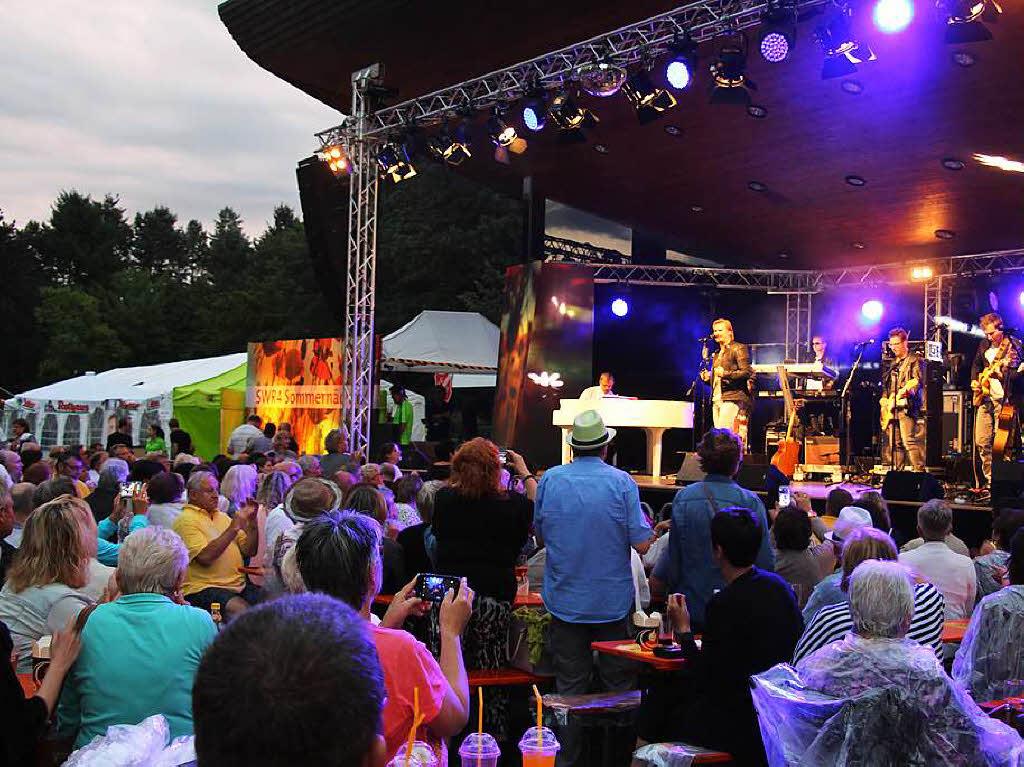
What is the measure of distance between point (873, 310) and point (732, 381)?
3.98 m

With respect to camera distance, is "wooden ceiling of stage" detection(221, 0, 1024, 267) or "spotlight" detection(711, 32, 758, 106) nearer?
"spotlight" detection(711, 32, 758, 106)

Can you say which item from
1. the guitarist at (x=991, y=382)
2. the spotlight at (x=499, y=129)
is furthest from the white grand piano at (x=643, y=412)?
the guitarist at (x=991, y=382)

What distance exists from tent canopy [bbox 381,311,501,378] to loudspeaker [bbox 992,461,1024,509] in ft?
34.5

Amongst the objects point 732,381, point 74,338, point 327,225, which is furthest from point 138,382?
point 74,338

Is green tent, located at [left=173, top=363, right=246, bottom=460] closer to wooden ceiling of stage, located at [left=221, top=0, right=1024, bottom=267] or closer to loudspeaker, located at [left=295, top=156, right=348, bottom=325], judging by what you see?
loudspeaker, located at [left=295, top=156, right=348, bottom=325]

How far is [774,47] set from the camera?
9117mm

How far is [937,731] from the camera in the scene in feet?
9.49

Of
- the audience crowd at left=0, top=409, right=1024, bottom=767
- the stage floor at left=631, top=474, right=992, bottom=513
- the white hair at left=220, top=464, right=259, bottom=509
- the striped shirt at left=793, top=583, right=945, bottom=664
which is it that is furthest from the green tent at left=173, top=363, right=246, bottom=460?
the striped shirt at left=793, top=583, right=945, bottom=664

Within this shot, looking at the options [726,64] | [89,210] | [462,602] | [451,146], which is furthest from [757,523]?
[89,210]

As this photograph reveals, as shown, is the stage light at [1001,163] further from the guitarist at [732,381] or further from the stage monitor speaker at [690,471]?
the stage monitor speaker at [690,471]

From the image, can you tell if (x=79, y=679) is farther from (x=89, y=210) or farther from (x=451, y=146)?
(x=89, y=210)

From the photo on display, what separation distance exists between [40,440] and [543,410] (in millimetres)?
11581

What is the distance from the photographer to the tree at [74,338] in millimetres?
42688

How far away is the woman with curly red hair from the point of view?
463 centimetres
